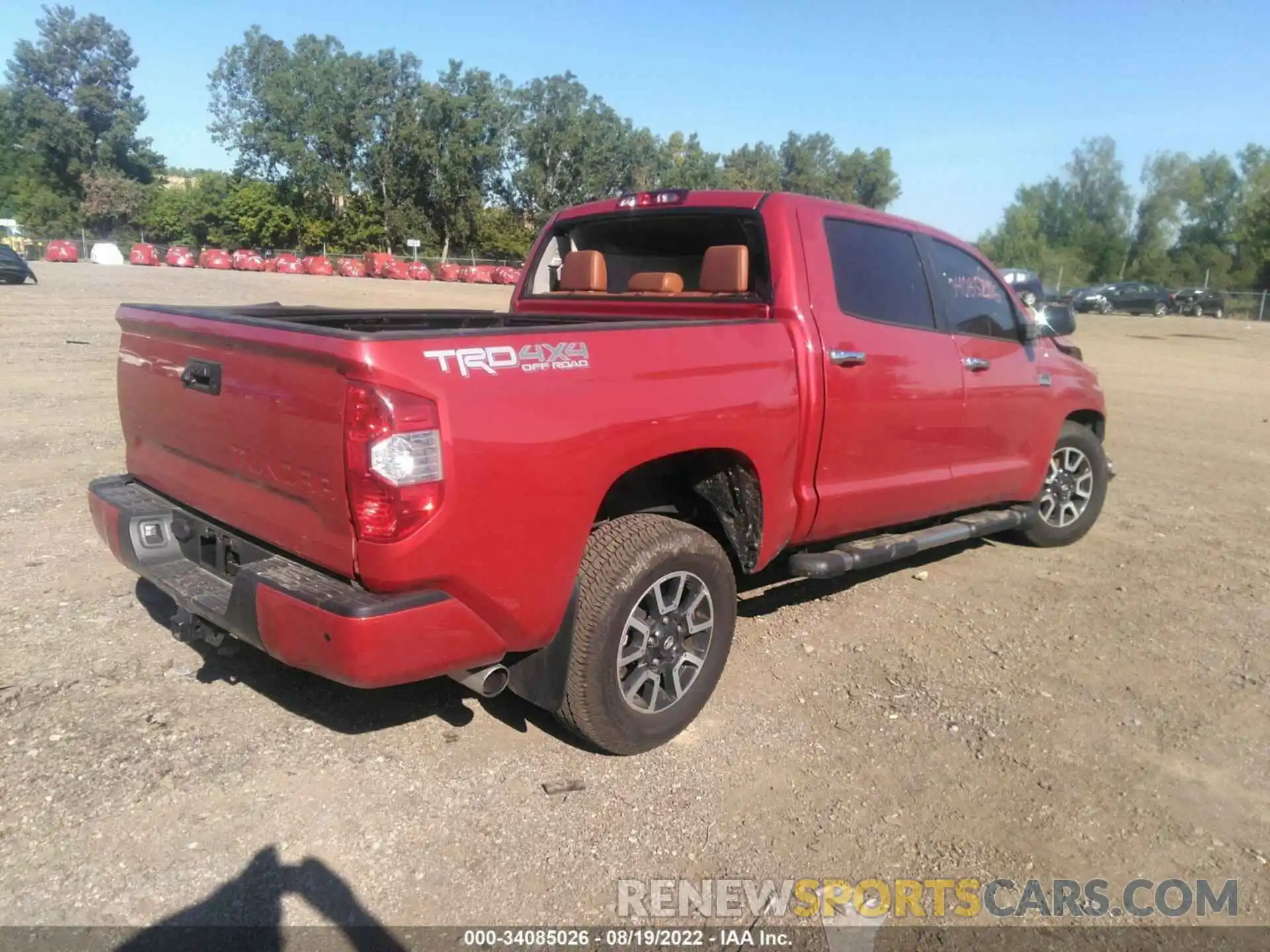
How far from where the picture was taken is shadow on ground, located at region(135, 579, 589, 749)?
3.70 metres

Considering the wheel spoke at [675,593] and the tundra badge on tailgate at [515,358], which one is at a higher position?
the tundra badge on tailgate at [515,358]

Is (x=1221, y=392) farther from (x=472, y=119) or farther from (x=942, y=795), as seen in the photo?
(x=472, y=119)

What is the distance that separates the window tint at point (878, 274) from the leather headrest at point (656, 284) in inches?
28.7

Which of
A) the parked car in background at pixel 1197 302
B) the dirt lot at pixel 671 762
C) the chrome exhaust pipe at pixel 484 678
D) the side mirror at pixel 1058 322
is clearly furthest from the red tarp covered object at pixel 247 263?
the chrome exhaust pipe at pixel 484 678

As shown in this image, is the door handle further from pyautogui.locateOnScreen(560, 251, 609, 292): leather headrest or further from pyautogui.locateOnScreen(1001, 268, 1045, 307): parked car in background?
pyautogui.locateOnScreen(1001, 268, 1045, 307): parked car in background

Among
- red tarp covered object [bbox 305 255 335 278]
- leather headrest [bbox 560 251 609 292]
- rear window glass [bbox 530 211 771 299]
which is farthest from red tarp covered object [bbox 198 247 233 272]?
leather headrest [bbox 560 251 609 292]

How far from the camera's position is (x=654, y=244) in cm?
490

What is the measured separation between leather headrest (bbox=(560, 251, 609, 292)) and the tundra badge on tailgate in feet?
6.43

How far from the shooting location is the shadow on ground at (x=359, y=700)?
146 inches

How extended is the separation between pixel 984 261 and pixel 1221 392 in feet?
39.4

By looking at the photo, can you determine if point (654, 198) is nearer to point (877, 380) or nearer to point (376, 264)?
point (877, 380)

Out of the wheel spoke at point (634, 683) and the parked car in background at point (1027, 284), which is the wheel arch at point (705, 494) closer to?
the wheel spoke at point (634, 683)

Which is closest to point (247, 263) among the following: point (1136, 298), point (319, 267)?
point (319, 267)

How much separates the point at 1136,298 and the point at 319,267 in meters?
41.7
